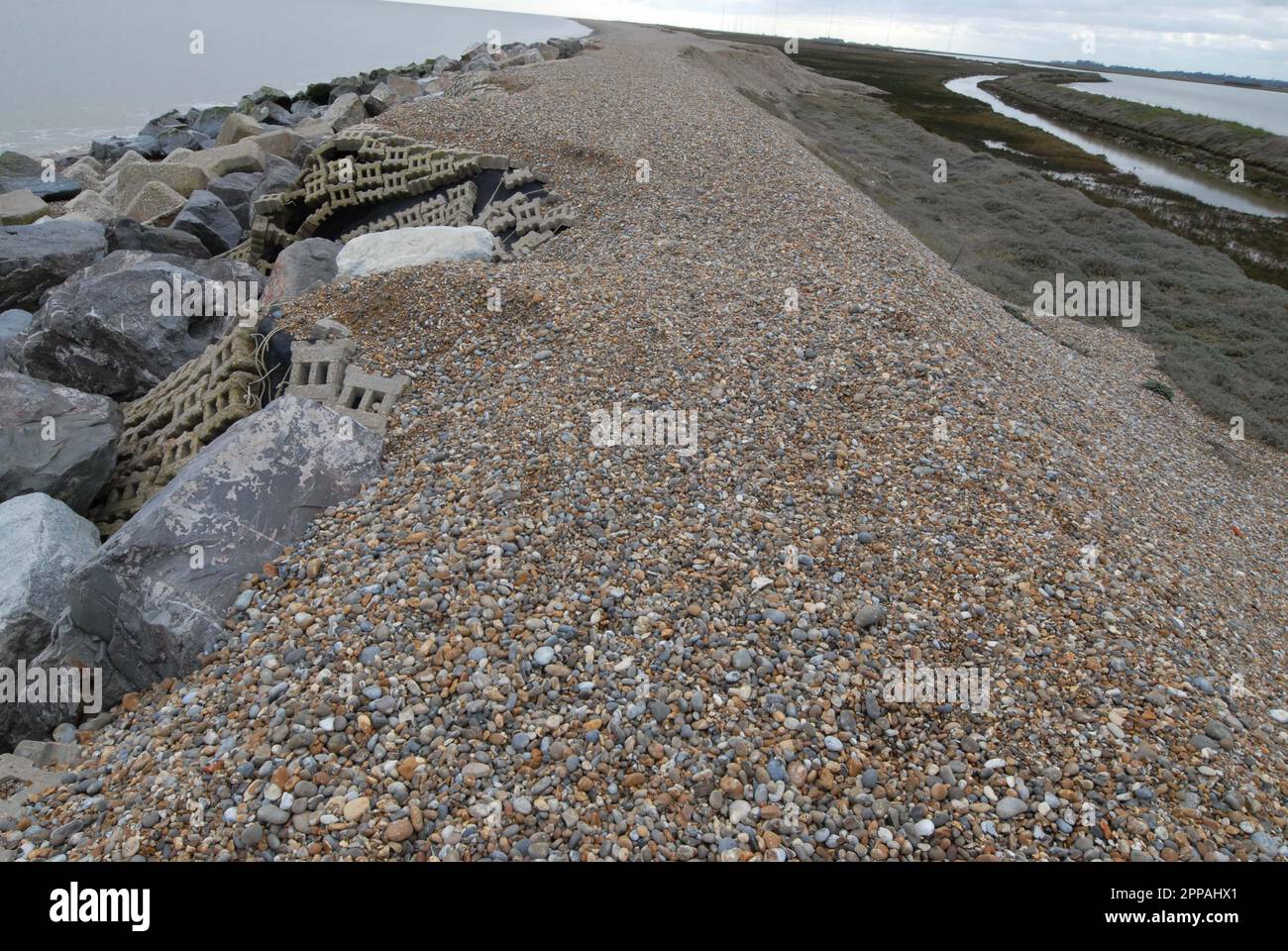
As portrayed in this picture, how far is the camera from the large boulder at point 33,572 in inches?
254

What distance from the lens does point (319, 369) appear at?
8711 mm

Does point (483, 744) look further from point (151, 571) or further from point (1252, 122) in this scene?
point (1252, 122)

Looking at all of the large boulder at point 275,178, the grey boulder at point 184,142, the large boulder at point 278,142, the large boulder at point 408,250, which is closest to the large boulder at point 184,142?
the grey boulder at point 184,142

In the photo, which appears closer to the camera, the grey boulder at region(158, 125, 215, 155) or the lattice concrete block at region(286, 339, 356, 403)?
the lattice concrete block at region(286, 339, 356, 403)

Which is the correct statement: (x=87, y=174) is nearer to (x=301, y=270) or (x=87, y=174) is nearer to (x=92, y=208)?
(x=92, y=208)

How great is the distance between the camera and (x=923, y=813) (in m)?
4.69

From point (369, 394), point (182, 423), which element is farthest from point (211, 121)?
point (369, 394)

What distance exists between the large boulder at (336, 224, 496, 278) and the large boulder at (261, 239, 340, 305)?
0.21m

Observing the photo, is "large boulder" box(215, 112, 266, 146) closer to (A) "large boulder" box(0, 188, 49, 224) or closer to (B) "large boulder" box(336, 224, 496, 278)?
(A) "large boulder" box(0, 188, 49, 224)

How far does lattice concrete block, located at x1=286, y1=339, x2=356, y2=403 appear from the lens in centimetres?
845

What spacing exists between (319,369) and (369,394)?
82cm

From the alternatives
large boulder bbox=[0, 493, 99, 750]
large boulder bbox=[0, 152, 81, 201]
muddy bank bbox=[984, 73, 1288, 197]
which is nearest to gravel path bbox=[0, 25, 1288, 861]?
large boulder bbox=[0, 493, 99, 750]

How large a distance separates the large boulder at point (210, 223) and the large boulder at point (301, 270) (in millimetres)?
6597

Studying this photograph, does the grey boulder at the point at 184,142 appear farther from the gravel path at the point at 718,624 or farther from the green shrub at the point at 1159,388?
the green shrub at the point at 1159,388
